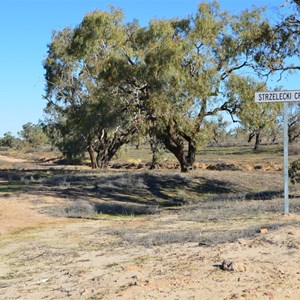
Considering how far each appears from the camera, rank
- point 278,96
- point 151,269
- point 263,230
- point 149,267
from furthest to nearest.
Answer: point 278,96 → point 263,230 → point 149,267 → point 151,269

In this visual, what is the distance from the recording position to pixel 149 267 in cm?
702

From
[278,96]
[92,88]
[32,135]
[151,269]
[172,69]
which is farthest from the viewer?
[32,135]

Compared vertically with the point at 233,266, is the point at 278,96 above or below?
above

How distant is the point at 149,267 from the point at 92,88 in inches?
1194

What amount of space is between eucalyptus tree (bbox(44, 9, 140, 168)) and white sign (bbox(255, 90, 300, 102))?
14.9 m

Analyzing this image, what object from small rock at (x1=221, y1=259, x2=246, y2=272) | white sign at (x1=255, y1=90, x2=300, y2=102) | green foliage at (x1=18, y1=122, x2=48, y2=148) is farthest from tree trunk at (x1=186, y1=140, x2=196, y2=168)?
green foliage at (x1=18, y1=122, x2=48, y2=148)

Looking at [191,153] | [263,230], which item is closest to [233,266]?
[263,230]

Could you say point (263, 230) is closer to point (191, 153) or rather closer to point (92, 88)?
point (191, 153)

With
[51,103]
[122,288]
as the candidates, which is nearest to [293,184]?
[122,288]

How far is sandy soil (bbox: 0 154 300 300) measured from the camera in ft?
19.0

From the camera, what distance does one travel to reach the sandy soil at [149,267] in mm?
5777

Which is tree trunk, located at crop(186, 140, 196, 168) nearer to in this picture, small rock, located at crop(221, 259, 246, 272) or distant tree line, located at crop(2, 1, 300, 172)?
distant tree line, located at crop(2, 1, 300, 172)

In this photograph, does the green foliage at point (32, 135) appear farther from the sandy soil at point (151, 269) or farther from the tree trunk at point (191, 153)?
the sandy soil at point (151, 269)

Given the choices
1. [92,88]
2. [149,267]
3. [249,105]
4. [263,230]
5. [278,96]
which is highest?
[92,88]
